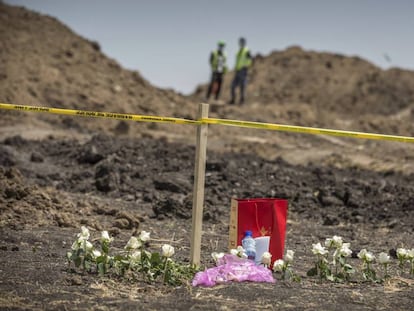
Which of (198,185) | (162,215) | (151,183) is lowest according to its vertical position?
(162,215)

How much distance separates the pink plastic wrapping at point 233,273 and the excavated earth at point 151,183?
0.40ft

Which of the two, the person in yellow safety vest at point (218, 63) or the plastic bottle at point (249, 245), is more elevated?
the person in yellow safety vest at point (218, 63)

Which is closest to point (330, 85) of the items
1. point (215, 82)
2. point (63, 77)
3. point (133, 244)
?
point (215, 82)

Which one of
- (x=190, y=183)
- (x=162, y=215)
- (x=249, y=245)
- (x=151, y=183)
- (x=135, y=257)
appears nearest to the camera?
(x=135, y=257)

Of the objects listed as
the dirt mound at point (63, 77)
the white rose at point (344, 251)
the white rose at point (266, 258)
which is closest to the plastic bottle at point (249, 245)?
the white rose at point (266, 258)

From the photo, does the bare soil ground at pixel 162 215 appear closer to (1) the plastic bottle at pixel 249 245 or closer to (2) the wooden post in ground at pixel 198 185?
(1) the plastic bottle at pixel 249 245

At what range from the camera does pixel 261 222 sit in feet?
23.1

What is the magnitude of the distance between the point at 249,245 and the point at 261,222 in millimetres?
305

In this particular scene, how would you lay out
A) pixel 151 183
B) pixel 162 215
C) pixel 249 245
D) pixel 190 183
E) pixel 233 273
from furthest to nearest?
pixel 151 183
pixel 190 183
pixel 162 215
pixel 249 245
pixel 233 273

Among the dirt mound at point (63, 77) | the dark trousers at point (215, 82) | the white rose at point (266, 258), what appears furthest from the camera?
the dark trousers at point (215, 82)

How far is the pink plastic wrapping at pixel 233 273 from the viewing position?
20.3 feet

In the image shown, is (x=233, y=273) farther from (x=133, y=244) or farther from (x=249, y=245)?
(x=133, y=244)

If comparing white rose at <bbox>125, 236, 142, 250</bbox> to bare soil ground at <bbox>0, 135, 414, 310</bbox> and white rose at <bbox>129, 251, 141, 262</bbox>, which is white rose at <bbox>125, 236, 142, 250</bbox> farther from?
bare soil ground at <bbox>0, 135, 414, 310</bbox>

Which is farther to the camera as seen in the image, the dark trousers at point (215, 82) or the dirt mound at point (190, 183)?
the dark trousers at point (215, 82)
